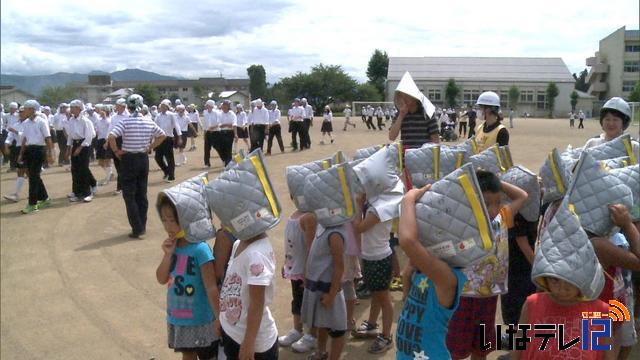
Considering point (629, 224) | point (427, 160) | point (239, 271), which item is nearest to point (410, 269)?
point (239, 271)

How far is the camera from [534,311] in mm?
2711

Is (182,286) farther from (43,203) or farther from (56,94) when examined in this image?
(56,94)

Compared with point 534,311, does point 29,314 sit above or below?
below

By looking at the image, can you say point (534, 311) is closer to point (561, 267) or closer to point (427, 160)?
point (561, 267)

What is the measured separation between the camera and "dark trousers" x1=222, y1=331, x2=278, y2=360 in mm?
3053

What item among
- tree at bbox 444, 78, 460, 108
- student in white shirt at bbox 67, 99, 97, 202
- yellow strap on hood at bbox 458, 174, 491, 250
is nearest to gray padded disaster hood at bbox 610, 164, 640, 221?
yellow strap on hood at bbox 458, 174, 491, 250

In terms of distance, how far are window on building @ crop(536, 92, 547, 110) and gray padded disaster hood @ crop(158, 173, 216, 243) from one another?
7207cm

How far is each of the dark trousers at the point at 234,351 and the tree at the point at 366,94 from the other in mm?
73707

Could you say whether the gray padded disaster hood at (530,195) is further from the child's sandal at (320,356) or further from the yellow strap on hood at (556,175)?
the child's sandal at (320,356)

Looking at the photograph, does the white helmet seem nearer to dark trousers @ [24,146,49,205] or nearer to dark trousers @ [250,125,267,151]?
dark trousers @ [24,146,49,205]

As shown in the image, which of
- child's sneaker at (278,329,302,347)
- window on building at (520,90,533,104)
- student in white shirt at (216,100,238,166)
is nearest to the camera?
child's sneaker at (278,329,302,347)

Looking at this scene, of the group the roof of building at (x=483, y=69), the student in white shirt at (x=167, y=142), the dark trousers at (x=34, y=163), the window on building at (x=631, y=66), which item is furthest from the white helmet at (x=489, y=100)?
the window on building at (x=631, y=66)

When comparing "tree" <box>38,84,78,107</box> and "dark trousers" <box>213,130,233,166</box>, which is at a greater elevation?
"tree" <box>38,84,78,107</box>

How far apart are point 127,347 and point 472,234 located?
356 centimetres
